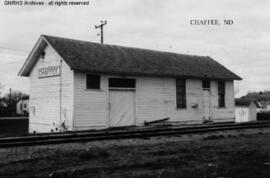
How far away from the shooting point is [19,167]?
22.5ft

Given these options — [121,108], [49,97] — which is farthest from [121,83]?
[49,97]

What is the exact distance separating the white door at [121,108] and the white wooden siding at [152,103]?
32cm

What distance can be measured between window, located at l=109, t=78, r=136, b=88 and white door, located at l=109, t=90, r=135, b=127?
13.7 inches

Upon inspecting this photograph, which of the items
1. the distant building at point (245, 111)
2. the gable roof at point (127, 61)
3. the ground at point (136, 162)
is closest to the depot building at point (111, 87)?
the gable roof at point (127, 61)

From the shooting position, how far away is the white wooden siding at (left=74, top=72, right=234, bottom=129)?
18.7m

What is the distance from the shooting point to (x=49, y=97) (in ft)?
67.5

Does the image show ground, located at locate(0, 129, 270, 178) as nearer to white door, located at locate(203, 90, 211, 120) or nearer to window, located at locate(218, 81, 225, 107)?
white door, located at locate(203, 90, 211, 120)

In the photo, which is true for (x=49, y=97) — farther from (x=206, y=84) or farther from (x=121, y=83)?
(x=206, y=84)

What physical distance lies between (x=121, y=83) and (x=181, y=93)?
493 cm

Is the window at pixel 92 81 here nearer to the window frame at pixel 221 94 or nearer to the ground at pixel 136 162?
the ground at pixel 136 162

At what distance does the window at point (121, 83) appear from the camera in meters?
20.0

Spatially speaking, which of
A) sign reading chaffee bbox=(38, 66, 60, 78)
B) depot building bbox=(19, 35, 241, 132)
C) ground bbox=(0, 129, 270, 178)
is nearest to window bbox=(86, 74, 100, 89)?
depot building bbox=(19, 35, 241, 132)

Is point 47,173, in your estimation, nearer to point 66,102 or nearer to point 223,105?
point 66,102

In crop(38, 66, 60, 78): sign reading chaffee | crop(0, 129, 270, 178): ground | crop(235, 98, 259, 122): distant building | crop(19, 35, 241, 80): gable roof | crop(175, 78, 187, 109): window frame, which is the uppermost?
crop(19, 35, 241, 80): gable roof
